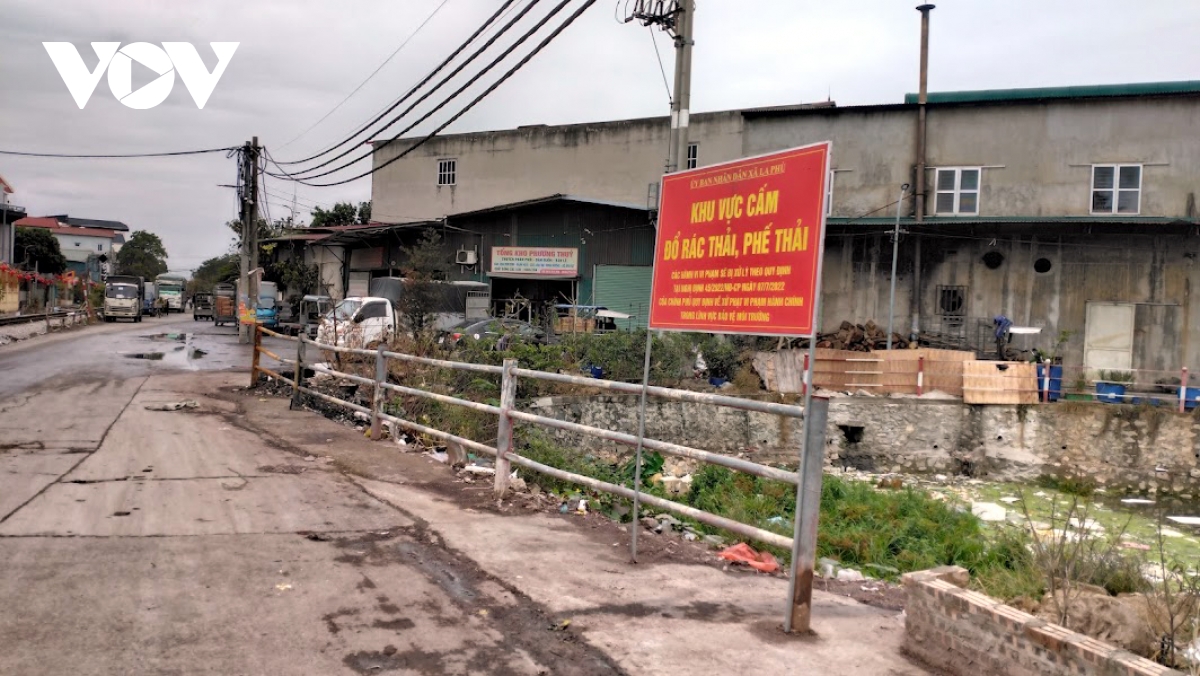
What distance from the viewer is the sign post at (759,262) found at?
14.1 ft

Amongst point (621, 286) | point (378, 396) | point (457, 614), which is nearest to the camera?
point (457, 614)

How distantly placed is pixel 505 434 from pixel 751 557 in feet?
8.07

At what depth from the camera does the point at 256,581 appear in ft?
15.9

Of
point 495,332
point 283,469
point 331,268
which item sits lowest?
point 283,469

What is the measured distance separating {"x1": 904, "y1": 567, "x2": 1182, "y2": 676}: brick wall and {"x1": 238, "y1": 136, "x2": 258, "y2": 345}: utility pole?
1249 inches

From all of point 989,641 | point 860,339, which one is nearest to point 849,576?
point 989,641

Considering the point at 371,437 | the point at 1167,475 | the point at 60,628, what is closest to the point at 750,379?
the point at 1167,475

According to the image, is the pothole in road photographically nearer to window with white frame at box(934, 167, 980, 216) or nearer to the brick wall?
window with white frame at box(934, 167, 980, 216)

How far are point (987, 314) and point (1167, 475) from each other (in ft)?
25.2

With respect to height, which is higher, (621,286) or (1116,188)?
(1116,188)

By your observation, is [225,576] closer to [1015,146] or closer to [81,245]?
[1015,146]

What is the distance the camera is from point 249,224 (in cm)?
3316

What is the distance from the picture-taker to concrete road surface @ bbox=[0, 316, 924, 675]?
3873 mm

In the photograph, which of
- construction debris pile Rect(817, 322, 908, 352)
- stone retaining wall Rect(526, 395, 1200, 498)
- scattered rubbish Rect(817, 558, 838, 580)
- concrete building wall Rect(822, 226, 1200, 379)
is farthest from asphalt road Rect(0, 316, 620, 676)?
concrete building wall Rect(822, 226, 1200, 379)
